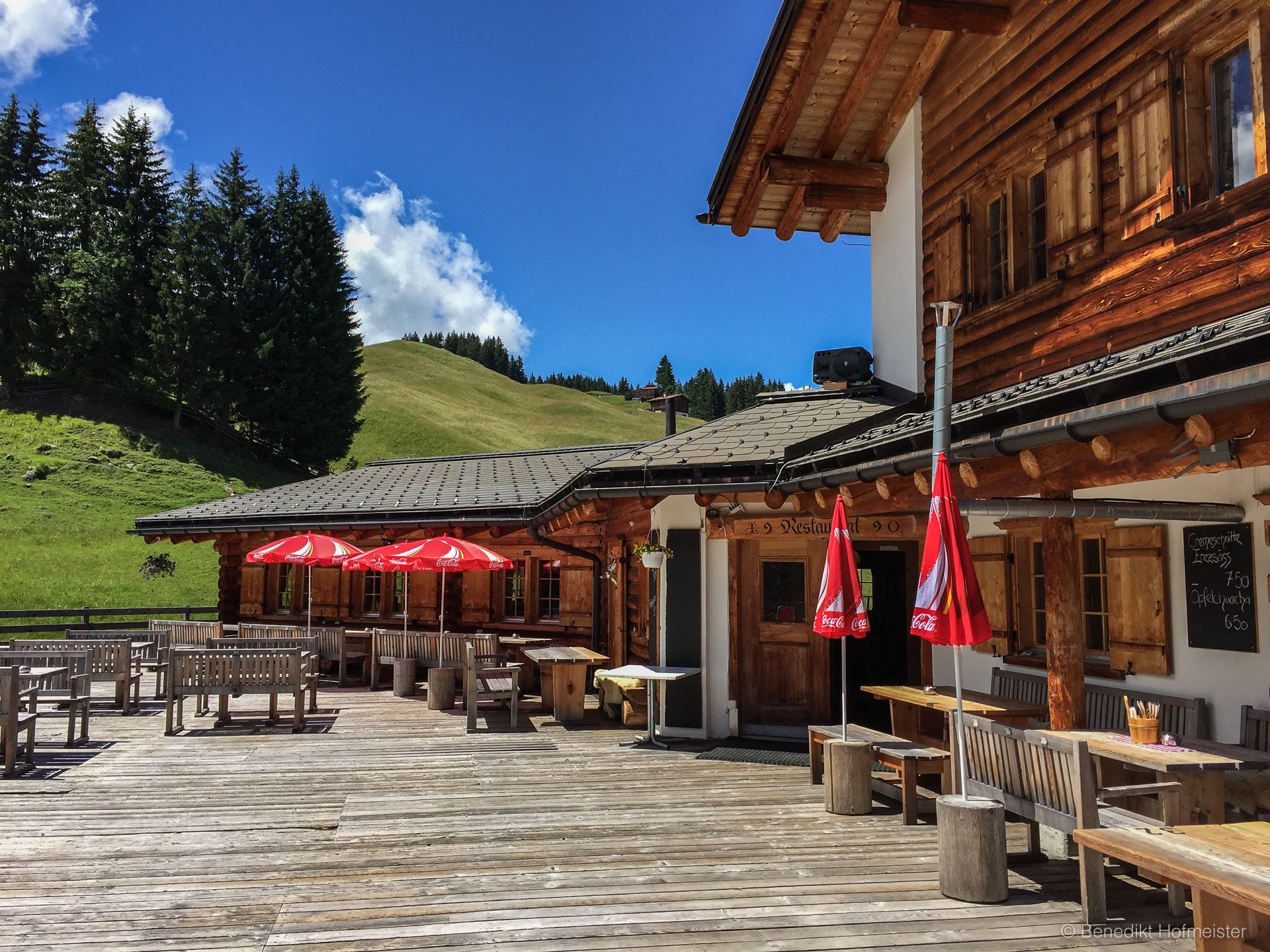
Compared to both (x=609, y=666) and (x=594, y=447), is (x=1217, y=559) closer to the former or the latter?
(x=609, y=666)

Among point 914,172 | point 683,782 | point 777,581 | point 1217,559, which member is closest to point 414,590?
point 777,581

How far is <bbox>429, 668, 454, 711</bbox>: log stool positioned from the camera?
12.1 meters

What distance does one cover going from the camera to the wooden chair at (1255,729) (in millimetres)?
5625

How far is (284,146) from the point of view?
5375cm

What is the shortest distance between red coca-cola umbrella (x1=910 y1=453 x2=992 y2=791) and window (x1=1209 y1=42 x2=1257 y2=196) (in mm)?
2754

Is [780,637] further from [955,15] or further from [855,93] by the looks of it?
[955,15]

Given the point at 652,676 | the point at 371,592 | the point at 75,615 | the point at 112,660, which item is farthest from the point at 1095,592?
the point at 75,615

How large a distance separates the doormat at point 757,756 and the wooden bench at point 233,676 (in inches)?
182

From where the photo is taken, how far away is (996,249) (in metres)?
8.27

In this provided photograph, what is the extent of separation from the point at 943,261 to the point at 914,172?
4.40 ft

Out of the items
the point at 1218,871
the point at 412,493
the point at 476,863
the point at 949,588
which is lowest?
the point at 476,863

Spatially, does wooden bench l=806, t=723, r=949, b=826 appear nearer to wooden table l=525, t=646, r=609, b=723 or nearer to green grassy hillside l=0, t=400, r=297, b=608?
wooden table l=525, t=646, r=609, b=723

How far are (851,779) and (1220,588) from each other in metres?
2.86

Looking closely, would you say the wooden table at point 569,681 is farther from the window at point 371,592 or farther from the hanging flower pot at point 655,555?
the window at point 371,592
